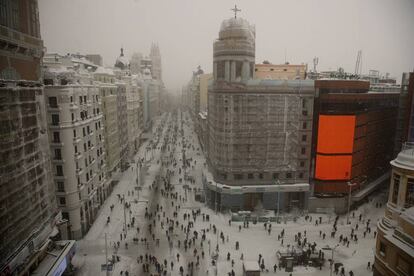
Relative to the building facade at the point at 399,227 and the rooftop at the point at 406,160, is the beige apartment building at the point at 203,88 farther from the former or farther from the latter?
the rooftop at the point at 406,160

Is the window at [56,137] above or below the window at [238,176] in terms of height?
above

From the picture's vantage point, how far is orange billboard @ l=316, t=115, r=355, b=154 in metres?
55.9

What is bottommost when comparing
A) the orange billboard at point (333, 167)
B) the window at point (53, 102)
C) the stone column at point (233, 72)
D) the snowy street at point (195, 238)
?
the snowy street at point (195, 238)

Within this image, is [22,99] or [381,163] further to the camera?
[381,163]

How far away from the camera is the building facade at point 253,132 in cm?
5525

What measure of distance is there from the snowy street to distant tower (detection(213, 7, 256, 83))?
23778 mm

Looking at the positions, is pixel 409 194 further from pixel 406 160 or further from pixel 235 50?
pixel 235 50

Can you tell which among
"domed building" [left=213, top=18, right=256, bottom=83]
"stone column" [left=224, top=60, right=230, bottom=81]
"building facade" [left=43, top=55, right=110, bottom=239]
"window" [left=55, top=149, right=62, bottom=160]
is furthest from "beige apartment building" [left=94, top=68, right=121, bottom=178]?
"stone column" [left=224, top=60, right=230, bottom=81]

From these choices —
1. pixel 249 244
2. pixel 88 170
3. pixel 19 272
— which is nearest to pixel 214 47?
pixel 88 170

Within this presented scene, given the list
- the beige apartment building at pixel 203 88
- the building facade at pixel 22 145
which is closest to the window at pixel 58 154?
the building facade at pixel 22 145

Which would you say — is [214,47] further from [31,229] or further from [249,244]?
[31,229]

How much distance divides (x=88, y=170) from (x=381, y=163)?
61.3 meters

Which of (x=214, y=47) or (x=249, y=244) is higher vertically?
(x=214, y=47)

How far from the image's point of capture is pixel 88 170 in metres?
50.7
